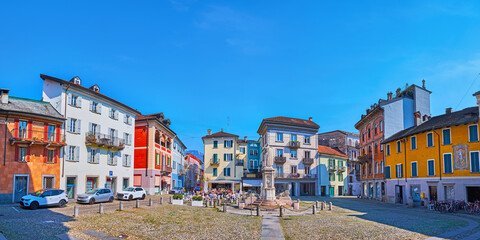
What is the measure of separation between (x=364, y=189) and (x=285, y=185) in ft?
42.5

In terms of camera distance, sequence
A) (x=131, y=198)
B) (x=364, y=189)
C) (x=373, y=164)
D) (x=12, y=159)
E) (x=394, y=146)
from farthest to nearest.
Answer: (x=364, y=189) < (x=373, y=164) < (x=394, y=146) < (x=131, y=198) < (x=12, y=159)

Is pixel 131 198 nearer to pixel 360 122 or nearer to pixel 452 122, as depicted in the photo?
pixel 452 122

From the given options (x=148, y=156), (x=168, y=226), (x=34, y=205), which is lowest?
(x=168, y=226)

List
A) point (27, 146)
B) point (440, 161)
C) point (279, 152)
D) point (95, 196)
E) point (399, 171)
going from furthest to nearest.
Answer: point (279, 152), point (399, 171), point (440, 161), point (95, 196), point (27, 146)

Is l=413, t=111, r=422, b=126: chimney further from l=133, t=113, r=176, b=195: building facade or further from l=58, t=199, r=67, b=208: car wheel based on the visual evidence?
l=58, t=199, r=67, b=208: car wheel

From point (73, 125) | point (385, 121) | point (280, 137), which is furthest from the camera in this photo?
point (280, 137)

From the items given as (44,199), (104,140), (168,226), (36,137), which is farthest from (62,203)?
(168,226)

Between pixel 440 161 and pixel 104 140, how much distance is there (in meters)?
35.3

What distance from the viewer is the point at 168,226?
18.5 meters

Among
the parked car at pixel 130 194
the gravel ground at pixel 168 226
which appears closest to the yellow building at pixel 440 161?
the gravel ground at pixel 168 226

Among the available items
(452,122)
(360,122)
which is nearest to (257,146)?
(360,122)

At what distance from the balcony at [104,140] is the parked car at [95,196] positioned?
→ 716 centimetres

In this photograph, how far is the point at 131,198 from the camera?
3678cm

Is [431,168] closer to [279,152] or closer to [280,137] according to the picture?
[279,152]
